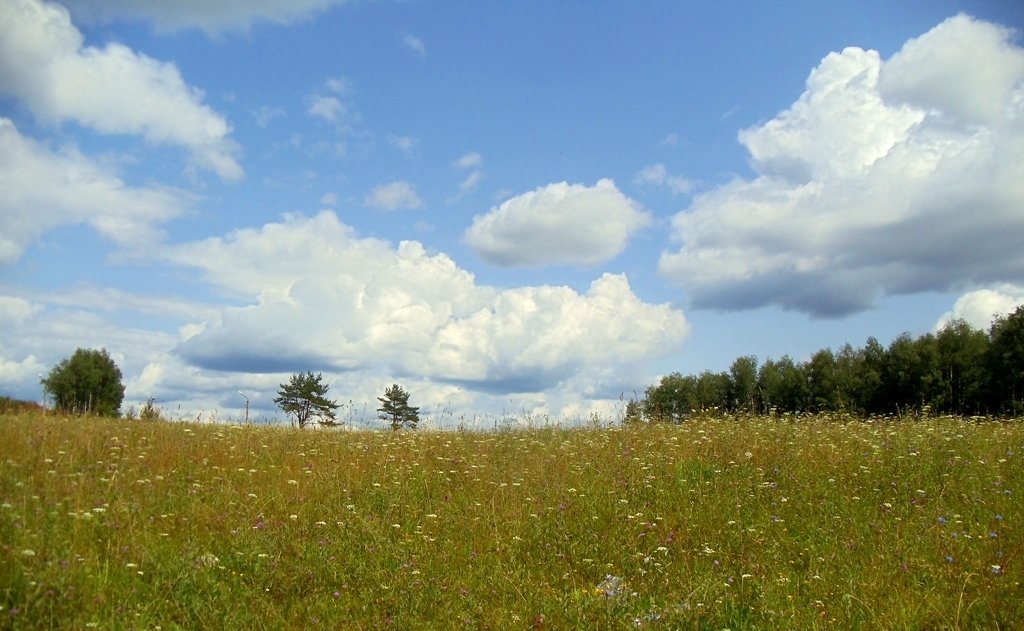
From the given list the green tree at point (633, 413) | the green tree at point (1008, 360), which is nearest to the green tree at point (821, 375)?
the green tree at point (1008, 360)

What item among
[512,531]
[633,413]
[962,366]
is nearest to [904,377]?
[962,366]

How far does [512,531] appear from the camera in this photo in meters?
8.21

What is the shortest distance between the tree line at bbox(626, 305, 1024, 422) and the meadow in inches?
945

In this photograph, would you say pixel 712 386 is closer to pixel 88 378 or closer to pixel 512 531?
pixel 88 378

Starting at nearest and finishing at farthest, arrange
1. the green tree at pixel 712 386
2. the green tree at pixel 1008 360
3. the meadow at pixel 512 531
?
the meadow at pixel 512 531 → the green tree at pixel 1008 360 → the green tree at pixel 712 386

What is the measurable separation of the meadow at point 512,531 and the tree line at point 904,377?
78.7 ft

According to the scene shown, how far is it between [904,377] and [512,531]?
→ 62348mm

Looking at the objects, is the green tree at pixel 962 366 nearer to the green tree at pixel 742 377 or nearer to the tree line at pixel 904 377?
the tree line at pixel 904 377

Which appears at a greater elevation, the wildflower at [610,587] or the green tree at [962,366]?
the green tree at [962,366]

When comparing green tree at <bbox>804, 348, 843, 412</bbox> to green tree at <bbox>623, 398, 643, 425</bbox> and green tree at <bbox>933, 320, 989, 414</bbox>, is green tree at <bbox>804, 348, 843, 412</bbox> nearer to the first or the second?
green tree at <bbox>933, 320, 989, 414</bbox>

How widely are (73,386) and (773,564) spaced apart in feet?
192

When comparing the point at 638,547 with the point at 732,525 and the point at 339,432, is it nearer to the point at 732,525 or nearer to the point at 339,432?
the point at 732,525

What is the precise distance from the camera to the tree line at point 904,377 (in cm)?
4778

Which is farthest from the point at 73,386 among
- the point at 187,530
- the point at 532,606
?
the point at 532,606
